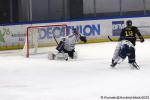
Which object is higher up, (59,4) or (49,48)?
(59,4)

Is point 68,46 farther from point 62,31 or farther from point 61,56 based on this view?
point 62,31

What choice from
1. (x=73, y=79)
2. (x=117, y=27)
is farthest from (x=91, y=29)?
(x=73, y=79)

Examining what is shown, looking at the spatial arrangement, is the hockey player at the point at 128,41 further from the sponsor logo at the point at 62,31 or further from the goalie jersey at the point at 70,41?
the sponsor logo at the point at 62,31

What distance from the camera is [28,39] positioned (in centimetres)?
1662

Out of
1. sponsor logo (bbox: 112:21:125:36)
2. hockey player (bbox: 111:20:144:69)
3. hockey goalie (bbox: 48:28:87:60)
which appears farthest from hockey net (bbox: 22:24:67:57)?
hockey player (bbox: 111:20:144:69)

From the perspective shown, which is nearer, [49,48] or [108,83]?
[108,83]

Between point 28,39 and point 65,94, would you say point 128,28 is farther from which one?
point 28,39

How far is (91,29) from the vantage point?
63.6ft

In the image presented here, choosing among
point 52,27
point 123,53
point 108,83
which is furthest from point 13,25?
point 108,83

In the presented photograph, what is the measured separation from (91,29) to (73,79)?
9964 mm

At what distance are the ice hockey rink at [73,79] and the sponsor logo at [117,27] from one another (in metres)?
4.64

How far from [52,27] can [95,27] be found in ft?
8.47

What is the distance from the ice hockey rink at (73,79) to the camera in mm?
7707

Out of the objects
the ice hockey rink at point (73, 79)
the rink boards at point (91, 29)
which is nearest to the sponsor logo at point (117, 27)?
the rink boards at point (91, 29)
